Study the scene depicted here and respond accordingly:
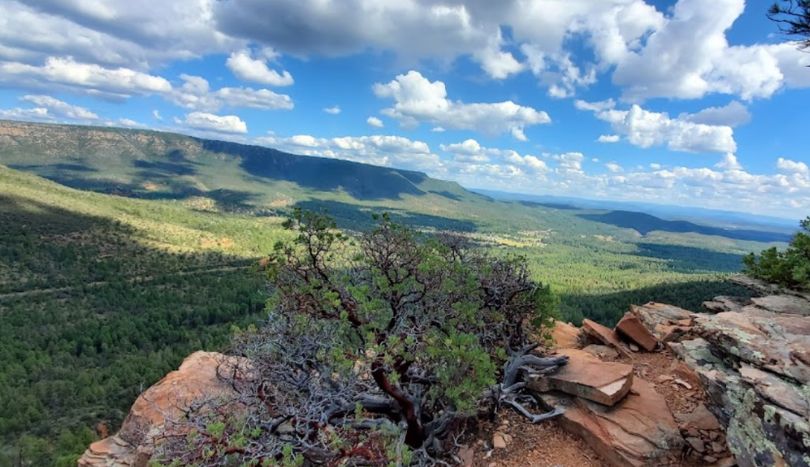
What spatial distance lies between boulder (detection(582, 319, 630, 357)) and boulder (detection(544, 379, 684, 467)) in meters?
4.13

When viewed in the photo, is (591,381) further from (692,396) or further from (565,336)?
(565,336)

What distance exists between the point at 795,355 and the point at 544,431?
5.74 m

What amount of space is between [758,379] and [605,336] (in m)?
9.46

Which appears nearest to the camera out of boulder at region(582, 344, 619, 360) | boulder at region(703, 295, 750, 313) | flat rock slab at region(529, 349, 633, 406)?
flat rock slab at region(529, 349, 633, 406)

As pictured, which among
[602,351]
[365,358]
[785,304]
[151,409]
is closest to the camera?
[365,358]

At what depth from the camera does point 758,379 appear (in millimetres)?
8031

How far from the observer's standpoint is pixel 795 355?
8.55 m

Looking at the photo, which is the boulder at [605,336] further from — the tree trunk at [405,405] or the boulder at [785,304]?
the tree trunk at [405,405]

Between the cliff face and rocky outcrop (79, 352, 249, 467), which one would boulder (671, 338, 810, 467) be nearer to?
the cliff face

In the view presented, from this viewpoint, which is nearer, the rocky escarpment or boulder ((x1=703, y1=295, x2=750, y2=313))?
the rocky escarpment

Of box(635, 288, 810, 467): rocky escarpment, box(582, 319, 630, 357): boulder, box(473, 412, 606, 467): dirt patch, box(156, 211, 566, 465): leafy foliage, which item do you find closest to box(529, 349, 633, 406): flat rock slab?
box(156, 211, 566, 465): leafy foliage

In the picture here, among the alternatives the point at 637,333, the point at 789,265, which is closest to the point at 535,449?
the point at 637,333

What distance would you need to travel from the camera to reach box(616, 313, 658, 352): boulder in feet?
53.6

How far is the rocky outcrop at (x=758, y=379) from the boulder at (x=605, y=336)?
18.4ft
